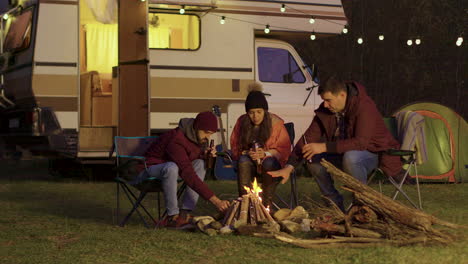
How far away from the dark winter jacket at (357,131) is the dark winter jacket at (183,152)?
734mm

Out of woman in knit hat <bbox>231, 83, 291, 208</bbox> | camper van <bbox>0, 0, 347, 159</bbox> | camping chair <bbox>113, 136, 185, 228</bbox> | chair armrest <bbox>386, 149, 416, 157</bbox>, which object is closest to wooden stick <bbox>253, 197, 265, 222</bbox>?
woman in knit hat <bbox>231, 83, 291, 208</bbox>

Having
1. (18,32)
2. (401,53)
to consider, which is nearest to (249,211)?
(18,32)

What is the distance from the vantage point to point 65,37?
28.9ft

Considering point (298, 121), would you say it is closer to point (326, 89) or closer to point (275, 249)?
point (326, 89)

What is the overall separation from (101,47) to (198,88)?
1.87 metres

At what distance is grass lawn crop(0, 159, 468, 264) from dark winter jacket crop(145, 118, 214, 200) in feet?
1.15

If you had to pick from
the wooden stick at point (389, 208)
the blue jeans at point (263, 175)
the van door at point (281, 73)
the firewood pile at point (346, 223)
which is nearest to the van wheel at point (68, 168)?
the van door at point (281, 73)

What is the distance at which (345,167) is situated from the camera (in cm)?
546

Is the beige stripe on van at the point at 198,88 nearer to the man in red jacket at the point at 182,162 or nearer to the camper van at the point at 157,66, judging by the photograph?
the camper van at the point at 157,66

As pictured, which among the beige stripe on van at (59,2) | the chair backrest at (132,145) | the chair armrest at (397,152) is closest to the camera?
the chair armrest at (397,152)

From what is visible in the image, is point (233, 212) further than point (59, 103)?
No

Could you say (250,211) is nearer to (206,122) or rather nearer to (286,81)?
(206,122)

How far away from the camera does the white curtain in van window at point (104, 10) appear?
9758 mm

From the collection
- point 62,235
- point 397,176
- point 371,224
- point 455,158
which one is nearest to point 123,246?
point 62,235
